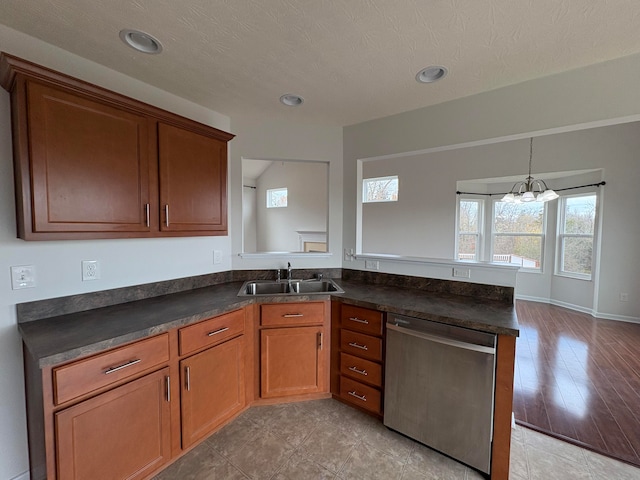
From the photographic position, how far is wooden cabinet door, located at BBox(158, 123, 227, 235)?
176 cm

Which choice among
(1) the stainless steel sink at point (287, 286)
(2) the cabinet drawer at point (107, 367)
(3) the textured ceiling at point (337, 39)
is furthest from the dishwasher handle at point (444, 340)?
(3) the textured ceiling at point (337, 39)

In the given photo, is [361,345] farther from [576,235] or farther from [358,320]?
[576,235]

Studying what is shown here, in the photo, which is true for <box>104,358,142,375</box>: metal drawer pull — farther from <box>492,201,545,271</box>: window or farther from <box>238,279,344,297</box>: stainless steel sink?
<box>492,201,545,271</box>: window

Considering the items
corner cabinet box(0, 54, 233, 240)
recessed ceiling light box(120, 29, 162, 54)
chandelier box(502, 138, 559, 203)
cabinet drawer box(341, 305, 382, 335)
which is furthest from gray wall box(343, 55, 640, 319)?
recessed ceiling light box(120, 29, 162, 54)

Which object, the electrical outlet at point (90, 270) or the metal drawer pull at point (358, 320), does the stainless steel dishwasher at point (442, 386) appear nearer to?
the metal drawer pull at point (358, 320)

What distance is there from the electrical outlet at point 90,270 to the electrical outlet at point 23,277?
0.71 feet

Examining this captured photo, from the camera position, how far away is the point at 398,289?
2.36 metres

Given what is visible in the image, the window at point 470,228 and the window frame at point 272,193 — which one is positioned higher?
the window frame at point 272,193

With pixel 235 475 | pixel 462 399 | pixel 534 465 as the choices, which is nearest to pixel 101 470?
pixel 235 475

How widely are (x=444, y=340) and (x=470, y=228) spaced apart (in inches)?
187

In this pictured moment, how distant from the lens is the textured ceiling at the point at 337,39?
125 cm

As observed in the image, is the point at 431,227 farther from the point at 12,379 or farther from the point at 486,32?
the point at 12,379

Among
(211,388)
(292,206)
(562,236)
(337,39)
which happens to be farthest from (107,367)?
(562,236)

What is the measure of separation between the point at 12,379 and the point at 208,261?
130 centimetres
